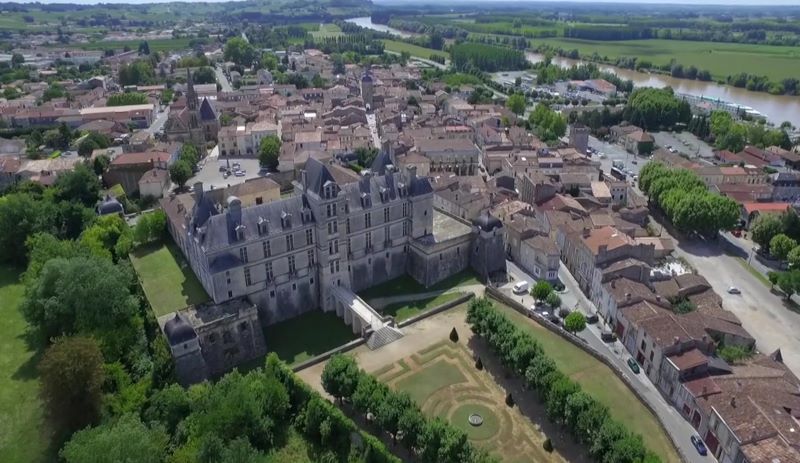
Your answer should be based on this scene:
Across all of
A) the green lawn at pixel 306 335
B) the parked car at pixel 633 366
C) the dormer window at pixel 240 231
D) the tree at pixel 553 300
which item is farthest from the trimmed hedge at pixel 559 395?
Answer: the dormer window at pixel 240 231

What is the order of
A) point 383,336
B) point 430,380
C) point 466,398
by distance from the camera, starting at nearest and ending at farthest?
1. point 466,398
2. point 430,380
3. point 383,336

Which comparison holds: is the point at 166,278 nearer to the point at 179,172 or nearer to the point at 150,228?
the point at 150,228

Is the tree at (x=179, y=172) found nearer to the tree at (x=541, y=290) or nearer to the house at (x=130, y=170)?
the house at (x=130, y=170)

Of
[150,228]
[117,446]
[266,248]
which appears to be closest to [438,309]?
[266,248]

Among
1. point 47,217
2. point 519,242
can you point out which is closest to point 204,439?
point 519,242

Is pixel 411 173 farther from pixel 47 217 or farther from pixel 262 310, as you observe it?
pixel 47 217
